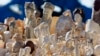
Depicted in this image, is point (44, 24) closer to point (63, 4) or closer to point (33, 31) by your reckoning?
point (33, 31)

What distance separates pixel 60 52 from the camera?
4.45 feet

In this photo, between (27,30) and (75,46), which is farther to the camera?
(27,30)

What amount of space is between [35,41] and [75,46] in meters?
0.21

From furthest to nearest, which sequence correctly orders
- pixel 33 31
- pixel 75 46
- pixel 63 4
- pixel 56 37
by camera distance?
pixel 63 4, pixel 33 31, pixel 56 37, pixel 75 46

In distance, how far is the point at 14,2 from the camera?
2.27 metres

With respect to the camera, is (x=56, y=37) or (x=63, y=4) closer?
(x=56, y=37)

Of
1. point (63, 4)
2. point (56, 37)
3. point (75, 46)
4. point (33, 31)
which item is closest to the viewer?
point (75, 46)

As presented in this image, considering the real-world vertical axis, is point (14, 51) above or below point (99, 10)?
below

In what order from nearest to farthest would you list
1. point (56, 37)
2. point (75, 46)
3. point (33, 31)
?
point (75, 46) → point (56, 37) → point (33, 31)

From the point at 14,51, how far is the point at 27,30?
0.40 feet

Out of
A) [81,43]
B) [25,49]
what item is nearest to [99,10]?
[81,43]

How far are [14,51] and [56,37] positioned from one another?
15cm

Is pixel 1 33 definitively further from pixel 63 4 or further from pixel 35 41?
pixel 63 4

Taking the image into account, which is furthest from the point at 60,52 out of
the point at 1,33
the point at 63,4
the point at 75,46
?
the point at 63,4
